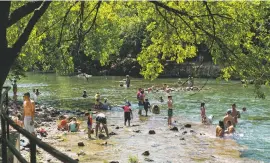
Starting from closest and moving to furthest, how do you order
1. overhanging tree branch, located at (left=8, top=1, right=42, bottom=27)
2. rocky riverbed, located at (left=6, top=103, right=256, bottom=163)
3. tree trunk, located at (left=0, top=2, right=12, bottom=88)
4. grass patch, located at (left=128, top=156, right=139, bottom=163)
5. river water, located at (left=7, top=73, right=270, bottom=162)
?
1. tree trunk, located at (left=0, top=2, right=12, bottom=88)
2. overhanging tree branch, located at (left=8, top=1, right=42, bottom=27)
3. grass patch, located at (left=128, top=156, right=139, bottom=163)
4. rocky riverbed, located at (left=6, top=103, right=256, bottom=163)
5. river water, located at (left=7, top=73, right=270, bottom=162)

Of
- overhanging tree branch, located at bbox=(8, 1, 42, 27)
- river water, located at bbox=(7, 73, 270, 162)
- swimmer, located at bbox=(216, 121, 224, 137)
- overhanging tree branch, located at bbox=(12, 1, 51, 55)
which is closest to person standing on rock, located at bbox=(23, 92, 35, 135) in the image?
overhanging tree branch, located at bbox=(8, 1, 42, 27)

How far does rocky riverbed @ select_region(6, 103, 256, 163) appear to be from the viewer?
15.9 meters

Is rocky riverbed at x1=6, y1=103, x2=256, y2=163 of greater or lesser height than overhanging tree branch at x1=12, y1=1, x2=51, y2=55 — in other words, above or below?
below

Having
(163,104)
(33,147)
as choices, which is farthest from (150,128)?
(33,147)

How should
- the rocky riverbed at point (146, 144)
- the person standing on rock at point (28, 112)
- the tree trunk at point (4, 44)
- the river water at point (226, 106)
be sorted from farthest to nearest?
the river water at point (226, 106) → the rocky riverbed at point (146, 144) → the person standing on rock at point (28, 112) → the tree trunk at point (4, 44)

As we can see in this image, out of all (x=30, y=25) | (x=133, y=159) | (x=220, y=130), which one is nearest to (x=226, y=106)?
(x=220, y=130)

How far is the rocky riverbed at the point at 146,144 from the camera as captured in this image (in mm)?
15876

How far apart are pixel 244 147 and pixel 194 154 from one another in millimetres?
2960

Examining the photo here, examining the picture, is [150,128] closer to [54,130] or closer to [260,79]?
[54,130]

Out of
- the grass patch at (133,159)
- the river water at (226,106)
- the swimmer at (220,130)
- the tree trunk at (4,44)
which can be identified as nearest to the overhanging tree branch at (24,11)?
the tree trunk at (4,44)

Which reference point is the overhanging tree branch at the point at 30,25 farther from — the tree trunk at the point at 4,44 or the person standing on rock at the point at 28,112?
the person standing on rock at the point at 28,112

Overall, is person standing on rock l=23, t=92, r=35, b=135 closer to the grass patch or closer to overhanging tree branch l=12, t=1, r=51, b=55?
the grass patch

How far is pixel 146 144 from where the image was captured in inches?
739

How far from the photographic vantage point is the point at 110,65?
248 feet
